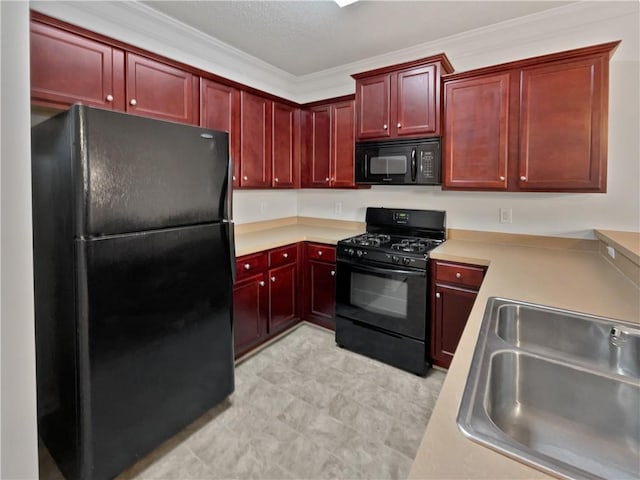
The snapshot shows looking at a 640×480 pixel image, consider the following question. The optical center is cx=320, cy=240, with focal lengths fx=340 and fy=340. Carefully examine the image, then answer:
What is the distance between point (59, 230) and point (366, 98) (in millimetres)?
2326

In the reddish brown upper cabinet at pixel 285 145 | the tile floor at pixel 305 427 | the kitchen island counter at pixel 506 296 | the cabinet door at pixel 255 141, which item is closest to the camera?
the kitchen island counter at pixel 506 296

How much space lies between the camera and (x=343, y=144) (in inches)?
127

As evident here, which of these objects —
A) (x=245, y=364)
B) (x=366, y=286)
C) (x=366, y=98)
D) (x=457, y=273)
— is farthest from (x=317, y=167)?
(x=245, y=364)

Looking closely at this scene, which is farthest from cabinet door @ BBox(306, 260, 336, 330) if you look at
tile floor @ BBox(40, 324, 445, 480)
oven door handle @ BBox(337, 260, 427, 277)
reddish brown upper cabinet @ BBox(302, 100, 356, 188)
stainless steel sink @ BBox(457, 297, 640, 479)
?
stainless steel sink @ BBox(457, 297, 640, 479)

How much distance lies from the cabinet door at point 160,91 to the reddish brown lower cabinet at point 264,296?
3.62 feet

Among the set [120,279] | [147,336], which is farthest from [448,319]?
[120,279]

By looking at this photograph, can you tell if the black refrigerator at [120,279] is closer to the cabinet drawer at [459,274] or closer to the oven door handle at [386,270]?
the oven door handle at [386,270]

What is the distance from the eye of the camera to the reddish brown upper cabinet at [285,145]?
3166 millimetres

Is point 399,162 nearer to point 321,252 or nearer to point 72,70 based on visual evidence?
point 321,252

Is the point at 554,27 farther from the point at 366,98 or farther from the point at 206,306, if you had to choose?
the point at 206,306

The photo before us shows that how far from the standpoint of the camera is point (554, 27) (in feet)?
7.75

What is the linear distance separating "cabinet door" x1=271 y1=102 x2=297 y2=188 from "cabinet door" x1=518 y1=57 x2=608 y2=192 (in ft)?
6.41

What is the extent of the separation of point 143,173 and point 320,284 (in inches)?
74.1

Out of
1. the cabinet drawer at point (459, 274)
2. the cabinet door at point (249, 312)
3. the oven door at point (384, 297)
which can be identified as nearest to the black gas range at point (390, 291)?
the oven door at point (384, 297)
